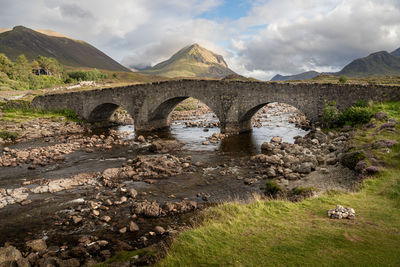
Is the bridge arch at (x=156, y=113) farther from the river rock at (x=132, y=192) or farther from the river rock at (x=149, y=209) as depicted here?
the river rock at (x=149, y=209)

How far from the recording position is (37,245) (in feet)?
29.7

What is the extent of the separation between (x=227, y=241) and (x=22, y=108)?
46.4 m

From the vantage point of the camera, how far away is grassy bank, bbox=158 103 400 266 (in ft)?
A: 18.6

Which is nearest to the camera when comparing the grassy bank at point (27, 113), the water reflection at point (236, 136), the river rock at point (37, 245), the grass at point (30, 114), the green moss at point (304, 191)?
the river rock at point (37, 245)

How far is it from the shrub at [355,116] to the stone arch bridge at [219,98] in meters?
0.88

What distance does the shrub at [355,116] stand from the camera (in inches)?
819

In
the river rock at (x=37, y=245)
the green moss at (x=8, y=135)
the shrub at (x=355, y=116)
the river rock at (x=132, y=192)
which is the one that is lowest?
the river rock at (x=37, y=245)

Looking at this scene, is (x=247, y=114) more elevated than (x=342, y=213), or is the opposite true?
(x=247, y=114)

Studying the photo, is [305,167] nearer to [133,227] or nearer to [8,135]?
[133,227]

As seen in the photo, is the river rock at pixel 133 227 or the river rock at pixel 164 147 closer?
the river rock at pixel 133 227

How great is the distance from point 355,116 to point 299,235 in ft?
62.4

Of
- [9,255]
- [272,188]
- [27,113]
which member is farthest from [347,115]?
[27,113]

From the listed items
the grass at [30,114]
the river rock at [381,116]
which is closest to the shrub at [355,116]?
the river rock at [381,116]

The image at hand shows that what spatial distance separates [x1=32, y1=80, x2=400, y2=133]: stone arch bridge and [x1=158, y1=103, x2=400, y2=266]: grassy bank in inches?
606
